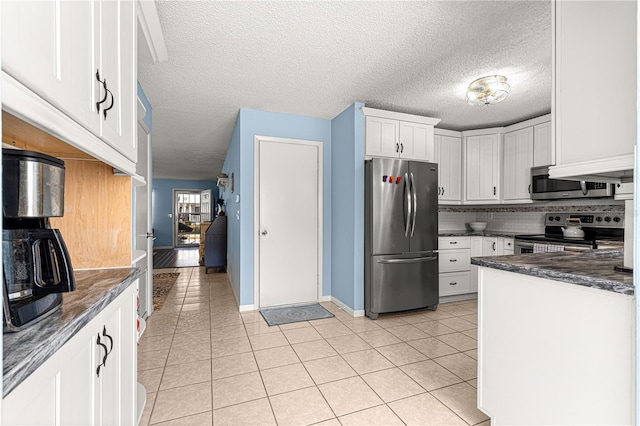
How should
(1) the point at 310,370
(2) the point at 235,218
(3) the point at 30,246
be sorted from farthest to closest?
(2) the point at 235,218 < (1) the point at 310,370 < (3) the point at 30,246

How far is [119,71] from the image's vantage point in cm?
123

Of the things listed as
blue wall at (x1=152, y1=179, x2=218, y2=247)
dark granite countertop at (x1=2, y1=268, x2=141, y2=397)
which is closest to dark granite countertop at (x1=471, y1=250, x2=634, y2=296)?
dark granite countertop at (x1=2, y1=268, x2=141, y2=397)

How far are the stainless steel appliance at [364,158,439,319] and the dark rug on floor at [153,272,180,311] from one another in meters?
2.65

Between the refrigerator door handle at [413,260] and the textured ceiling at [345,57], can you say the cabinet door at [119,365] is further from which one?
the refrigerator door handle at [413,260]

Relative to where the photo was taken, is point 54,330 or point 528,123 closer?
point 54,330

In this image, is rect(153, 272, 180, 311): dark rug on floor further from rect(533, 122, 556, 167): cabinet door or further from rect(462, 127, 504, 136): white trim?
rect(533, 122, 556, 167): cabinet door

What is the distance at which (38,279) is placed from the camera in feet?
2.70

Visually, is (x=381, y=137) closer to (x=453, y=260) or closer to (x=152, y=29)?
(x=453, y=260)

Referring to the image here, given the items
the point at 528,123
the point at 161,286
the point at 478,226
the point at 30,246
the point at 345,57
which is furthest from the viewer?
the point at 161,286

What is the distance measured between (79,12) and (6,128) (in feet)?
1.29

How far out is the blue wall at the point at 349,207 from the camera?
11.5ft

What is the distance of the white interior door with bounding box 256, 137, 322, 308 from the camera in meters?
3.76

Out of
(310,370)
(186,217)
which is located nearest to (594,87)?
(310,370)

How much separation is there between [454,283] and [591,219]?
5.73ft
